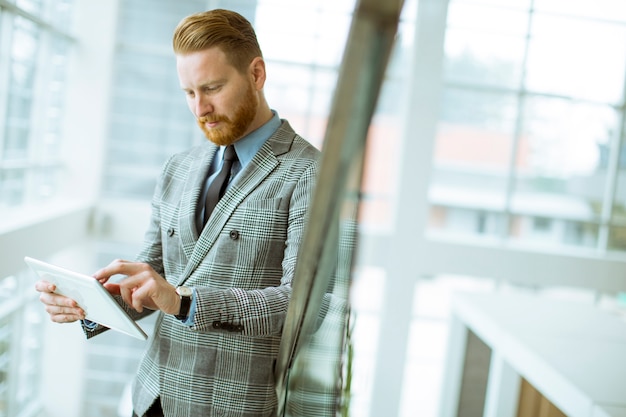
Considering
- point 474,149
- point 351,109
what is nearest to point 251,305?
point 351,109

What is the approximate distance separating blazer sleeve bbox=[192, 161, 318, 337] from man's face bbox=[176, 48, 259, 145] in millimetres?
193

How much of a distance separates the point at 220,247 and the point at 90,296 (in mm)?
236

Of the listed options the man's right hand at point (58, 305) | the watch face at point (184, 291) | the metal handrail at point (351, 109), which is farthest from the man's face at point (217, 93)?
the metal handrail at point (351, 109)

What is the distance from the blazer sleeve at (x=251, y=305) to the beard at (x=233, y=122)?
18 cm

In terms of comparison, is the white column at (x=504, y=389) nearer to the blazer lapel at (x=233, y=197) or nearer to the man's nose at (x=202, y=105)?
the blazer lapel at (x=233, y=197)

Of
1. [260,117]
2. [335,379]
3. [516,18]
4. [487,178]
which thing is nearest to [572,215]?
[487,178]

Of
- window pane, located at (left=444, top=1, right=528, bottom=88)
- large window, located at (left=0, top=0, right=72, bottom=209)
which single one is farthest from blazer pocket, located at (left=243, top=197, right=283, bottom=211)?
window pane, located at (left=444, top=1, right=528, bottom=88)

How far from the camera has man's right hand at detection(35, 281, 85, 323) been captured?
3.90 ft

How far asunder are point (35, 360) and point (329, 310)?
15.4 ft

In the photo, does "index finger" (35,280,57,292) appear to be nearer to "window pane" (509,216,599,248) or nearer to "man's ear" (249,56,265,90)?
"man's ear" (249,56,265,90)

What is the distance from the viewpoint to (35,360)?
4801mm

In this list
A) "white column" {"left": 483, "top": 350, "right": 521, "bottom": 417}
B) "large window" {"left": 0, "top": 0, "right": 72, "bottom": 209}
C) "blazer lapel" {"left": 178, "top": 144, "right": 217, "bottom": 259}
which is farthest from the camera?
"large window" {"left": 0, "top": 0, "right": 72, "bottom": 209}

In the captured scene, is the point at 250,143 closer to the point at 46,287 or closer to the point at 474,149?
the point at 46,287

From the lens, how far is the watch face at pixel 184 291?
3.48 feet
